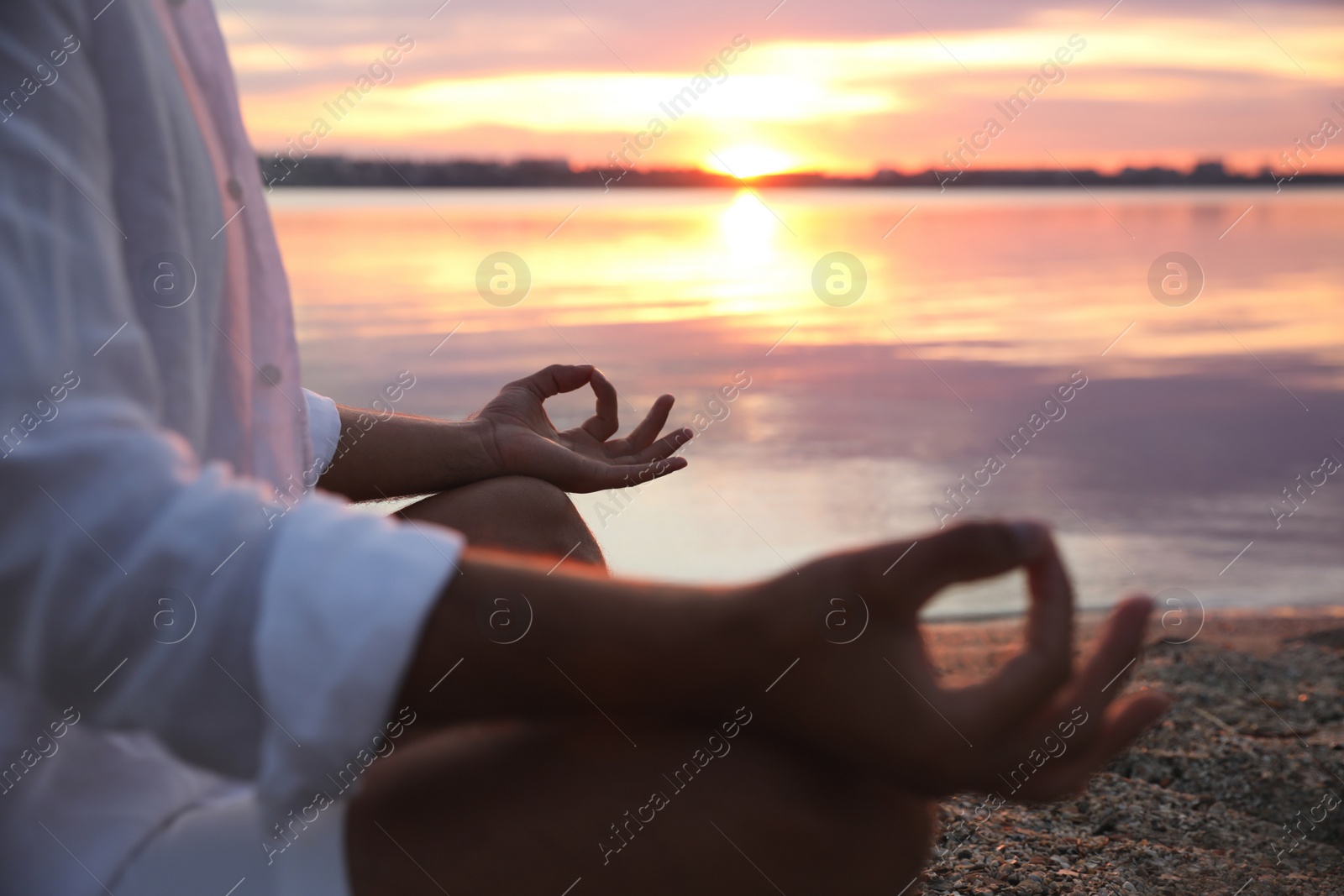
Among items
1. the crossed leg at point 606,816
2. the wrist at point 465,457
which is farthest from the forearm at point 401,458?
the crossed leg at point 606,816

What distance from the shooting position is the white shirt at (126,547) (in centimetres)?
71

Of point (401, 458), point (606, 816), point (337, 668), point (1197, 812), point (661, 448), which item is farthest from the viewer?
point (1197, 812)

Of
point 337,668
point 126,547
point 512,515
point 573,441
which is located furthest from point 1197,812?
point 126,547

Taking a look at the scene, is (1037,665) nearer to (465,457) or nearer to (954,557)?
(954,557)

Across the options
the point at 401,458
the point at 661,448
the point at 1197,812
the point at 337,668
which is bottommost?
the point at 1197,812

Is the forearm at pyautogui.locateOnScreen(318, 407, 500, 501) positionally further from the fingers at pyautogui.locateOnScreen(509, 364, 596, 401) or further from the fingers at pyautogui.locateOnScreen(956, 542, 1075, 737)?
the fingers at pyautogui.locateOnScreen(956, 542, 1075, 737)

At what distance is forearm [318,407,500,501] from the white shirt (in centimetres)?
60

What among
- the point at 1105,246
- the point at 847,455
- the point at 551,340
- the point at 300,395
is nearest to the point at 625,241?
the point at 1105,246

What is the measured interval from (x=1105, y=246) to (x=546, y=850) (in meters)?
19.8

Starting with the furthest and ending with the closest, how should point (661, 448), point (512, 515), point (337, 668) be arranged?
point (661, 448) < point (512, 515) < point (337, 668)

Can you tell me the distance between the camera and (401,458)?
159cm

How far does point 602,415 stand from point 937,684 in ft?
3.73

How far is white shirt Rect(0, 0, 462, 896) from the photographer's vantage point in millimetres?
708

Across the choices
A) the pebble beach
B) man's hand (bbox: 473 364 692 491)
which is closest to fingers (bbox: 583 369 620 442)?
man's hand (bbox: 473 364 692 491)
